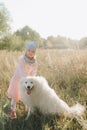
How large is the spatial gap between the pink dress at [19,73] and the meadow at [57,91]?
0.26 meters

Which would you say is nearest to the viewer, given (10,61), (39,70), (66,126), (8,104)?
(66,126)

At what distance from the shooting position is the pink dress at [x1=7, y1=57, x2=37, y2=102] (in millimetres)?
5656

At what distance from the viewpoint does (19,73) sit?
5.71 metres

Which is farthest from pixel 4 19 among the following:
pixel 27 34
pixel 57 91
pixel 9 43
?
pixel 57 91

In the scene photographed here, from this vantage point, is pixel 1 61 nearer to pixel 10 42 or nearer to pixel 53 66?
pixel 53 66

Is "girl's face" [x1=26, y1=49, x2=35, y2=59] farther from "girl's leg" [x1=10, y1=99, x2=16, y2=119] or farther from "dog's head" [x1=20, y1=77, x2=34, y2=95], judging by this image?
"girl's leg" [x1=10, y1=99, x2=16, y2=119]

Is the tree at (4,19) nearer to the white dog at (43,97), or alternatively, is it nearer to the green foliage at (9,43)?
the green foliage at (9,43)

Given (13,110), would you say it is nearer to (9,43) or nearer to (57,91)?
(57,91)

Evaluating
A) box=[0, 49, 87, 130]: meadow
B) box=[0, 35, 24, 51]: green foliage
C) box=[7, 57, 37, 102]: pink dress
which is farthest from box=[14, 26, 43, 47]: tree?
box=[7, 57, 37, 102]: pink dress

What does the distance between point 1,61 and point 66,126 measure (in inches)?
192

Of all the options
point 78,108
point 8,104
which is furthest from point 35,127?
point 8,104

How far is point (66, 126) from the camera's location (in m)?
4.90

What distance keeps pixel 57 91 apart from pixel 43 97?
1214 mm

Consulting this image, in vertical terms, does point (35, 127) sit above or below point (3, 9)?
below
